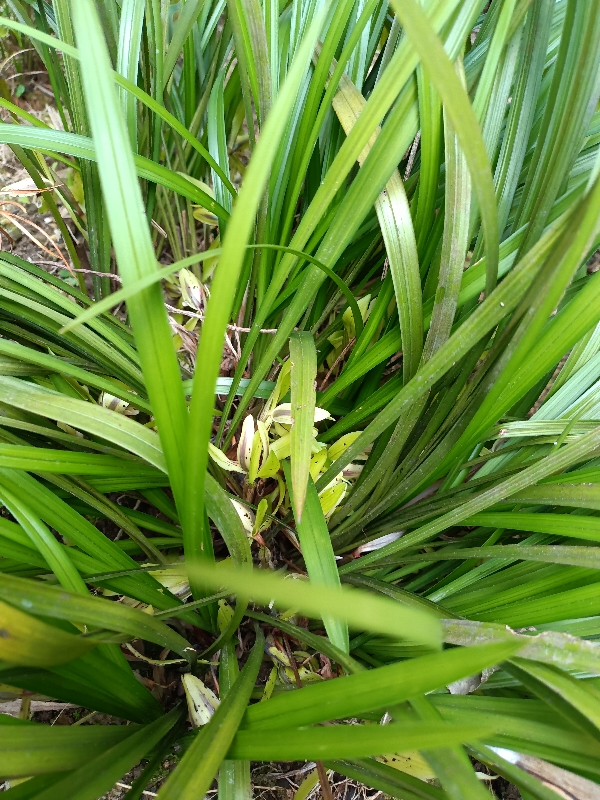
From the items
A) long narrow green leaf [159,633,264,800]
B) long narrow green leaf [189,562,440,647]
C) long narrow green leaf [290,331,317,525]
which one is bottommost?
long narrow green leaf [159,633,264,800]

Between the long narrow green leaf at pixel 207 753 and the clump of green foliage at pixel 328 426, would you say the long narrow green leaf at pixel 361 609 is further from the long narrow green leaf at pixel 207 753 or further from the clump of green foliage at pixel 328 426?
the long narrow green leaf at pixel 207 753

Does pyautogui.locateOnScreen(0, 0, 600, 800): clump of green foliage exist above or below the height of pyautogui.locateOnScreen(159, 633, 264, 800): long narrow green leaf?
above

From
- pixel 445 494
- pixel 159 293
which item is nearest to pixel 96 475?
pixel 159 293

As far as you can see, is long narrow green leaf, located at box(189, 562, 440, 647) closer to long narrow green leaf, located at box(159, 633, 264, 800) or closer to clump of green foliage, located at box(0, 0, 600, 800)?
clump of green foliage, located at box(0, 0, 600, 800)

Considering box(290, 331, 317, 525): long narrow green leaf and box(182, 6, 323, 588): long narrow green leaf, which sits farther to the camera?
box(290, 331, 317, 525): long narrow green leaf

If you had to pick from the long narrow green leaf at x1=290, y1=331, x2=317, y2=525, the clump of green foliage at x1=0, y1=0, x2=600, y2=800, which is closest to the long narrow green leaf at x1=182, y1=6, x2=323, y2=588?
the clump of green foliage at x1=0, y1=0, x2=600, y2=800

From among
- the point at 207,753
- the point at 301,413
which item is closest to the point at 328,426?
the point at 301,413

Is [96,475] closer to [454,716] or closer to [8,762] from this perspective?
[8,762]

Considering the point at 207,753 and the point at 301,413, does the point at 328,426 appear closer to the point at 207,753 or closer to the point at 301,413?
the point at 301,413

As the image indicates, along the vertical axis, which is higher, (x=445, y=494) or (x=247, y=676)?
(x=445, y=494)
